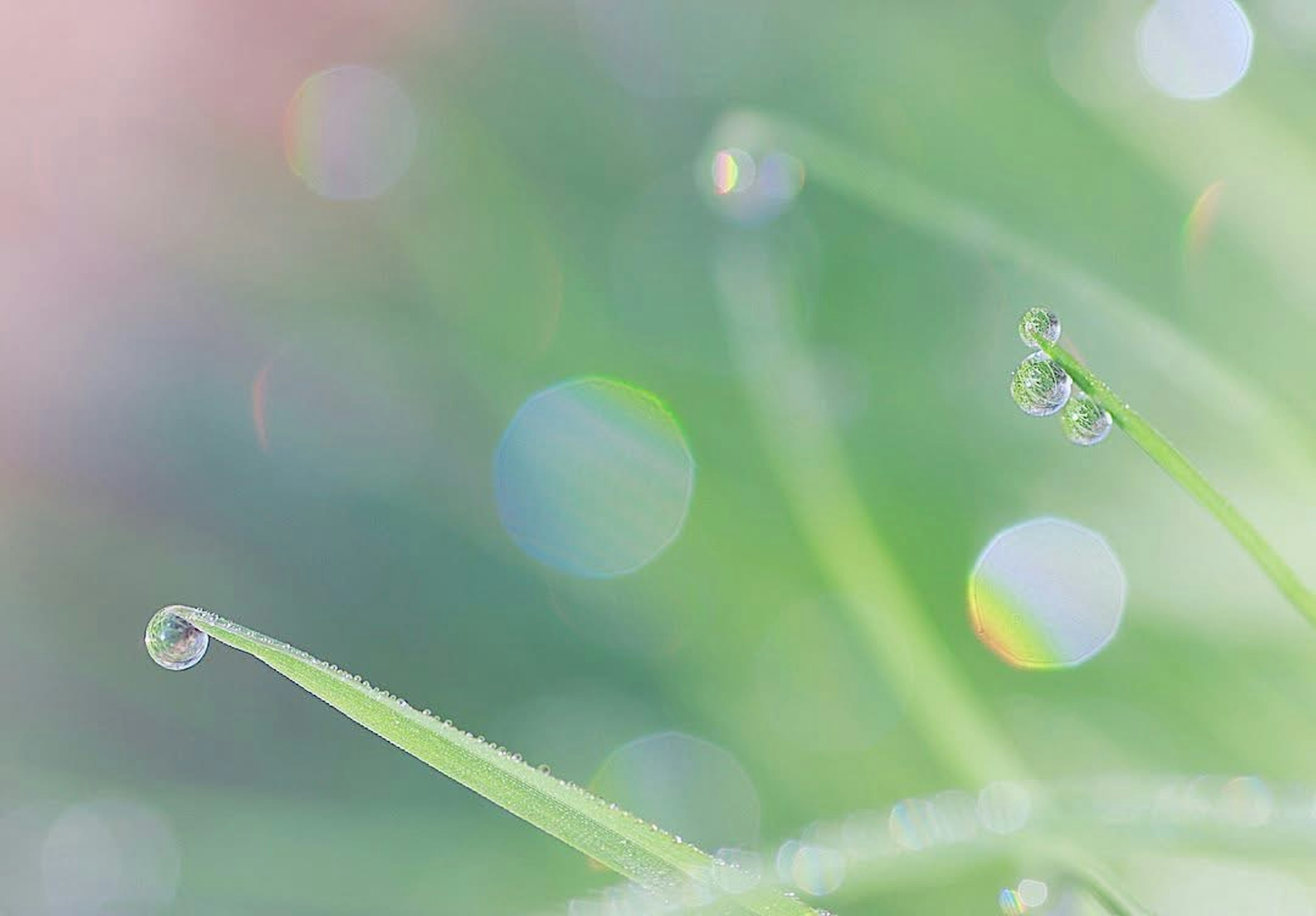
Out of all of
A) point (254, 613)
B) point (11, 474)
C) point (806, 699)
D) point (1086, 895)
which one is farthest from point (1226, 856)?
point (11, 474)

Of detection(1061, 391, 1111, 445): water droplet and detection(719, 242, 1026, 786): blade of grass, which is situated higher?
detection(719, 242, 1026, 786): blade of grass

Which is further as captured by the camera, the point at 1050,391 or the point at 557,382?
the point at 557,382

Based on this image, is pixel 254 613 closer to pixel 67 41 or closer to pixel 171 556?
pixel 171 556

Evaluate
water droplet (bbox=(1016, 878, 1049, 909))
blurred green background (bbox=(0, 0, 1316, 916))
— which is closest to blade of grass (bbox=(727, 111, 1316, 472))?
blurred green background (bbox=(0, 0, 1316, 916))

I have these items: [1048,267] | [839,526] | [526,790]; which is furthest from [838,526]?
[526,790]

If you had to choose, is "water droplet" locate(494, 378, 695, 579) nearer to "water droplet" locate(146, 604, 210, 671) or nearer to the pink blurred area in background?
the pink blurred area in background

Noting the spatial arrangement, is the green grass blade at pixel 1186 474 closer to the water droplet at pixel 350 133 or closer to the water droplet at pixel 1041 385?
the water droplet at pixel 1041 385

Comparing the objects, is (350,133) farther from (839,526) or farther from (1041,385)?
(1041,385)

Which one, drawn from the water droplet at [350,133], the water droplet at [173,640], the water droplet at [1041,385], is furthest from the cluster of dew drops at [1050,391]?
the water droplet at [350,133]
